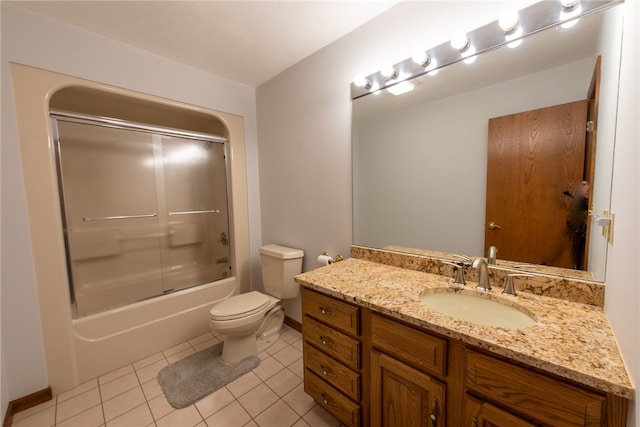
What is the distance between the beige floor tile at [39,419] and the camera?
1336 mm

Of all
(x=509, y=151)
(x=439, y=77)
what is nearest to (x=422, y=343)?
(x=509, y=151)

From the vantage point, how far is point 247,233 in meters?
2.43

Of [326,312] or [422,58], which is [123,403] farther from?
[422,58]

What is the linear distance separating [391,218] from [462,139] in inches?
23.4

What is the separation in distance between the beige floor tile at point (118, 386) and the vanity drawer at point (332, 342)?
4.17 feet

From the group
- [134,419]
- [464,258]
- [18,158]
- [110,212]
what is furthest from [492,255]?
[110,212]

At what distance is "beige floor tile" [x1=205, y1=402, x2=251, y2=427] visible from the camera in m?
1.33

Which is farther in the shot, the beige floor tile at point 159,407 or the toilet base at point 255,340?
the toilet base at point 255,340

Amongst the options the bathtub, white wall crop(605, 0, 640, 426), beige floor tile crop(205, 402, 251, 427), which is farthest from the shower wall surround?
white wall crop(605, 0, 640, 426)

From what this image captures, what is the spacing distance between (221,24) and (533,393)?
2.23m

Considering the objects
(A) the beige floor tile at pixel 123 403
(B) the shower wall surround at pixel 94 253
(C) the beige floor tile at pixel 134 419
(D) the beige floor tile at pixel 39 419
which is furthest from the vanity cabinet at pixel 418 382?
(D) the beige floor tile at pixel 39 419

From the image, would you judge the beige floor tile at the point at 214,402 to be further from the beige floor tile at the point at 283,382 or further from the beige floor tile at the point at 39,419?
the beige floor tile at the point at 39,419

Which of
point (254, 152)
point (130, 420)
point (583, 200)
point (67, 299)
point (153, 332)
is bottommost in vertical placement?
point (130, 420)

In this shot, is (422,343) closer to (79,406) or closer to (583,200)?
(583,200)
